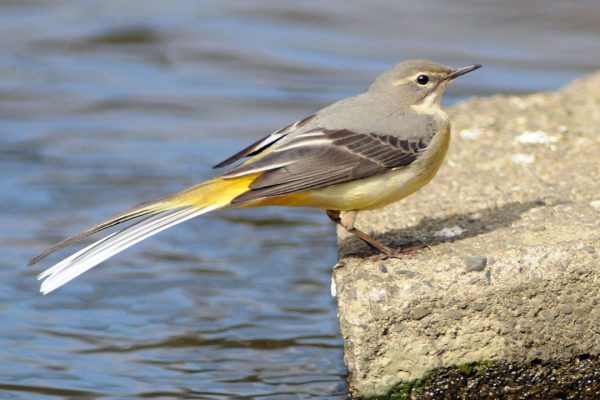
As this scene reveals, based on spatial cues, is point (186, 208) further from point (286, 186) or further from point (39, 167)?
point (39, 167)

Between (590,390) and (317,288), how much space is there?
9.60 feet

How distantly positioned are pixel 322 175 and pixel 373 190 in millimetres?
284

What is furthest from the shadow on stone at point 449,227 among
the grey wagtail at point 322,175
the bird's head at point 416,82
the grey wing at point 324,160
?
the bird's head at point 416,82

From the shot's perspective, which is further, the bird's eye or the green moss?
the bird's eye

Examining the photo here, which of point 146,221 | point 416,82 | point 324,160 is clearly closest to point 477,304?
point 324,160

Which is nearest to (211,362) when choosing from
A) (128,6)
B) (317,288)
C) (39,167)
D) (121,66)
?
(317,288)

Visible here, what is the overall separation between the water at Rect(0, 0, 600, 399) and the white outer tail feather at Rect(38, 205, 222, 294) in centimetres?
108

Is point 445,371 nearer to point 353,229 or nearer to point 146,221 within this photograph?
point 353,229

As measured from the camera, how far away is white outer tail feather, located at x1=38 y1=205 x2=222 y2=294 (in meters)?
5.81

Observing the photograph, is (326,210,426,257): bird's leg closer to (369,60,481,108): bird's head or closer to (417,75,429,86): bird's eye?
(369,60,481,108): bird's head

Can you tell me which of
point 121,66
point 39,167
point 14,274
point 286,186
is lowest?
point 286,186

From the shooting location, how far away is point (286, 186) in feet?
19.1

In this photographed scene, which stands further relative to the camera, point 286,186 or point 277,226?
point 277,226

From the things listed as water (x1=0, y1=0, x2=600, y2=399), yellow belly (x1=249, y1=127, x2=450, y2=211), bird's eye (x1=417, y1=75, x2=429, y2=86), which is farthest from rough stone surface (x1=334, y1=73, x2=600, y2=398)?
water (x1=0, y1=0, x2=600, y2=399)
